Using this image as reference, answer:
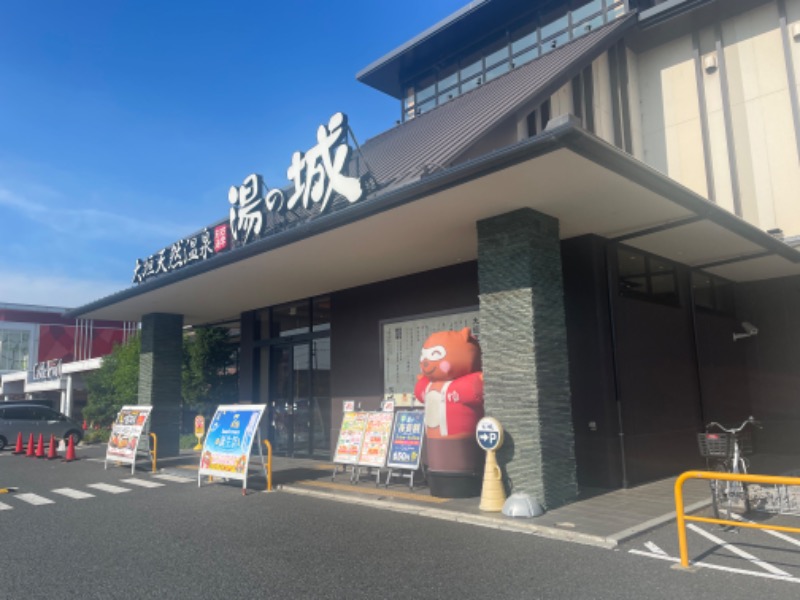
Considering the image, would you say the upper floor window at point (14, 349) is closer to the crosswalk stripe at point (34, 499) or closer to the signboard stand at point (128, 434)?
the signboard stand at point (128, 434)

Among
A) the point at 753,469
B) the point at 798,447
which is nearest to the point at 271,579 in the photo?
the point at 753,469

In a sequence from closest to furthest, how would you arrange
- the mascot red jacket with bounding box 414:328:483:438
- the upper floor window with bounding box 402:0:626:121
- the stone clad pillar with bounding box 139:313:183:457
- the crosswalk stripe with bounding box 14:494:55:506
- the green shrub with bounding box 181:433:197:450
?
the mascot red jacket with bounding box 414:328:483:438 → the crosswalk stripe with bounding box 14:494:55:506 → the stone clad pillar with bounding box 139:313:183:457 → the upper floor window with bounding box 402:0:626:121 → the green shrub with bounding box 181:433:197:450

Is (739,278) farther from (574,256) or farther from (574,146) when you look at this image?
(574,146)

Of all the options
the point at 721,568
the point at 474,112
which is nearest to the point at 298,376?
the point at 474,112

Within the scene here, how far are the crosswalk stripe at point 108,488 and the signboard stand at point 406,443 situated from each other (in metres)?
4.70

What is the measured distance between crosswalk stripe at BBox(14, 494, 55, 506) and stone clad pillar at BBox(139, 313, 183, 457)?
5686 mm

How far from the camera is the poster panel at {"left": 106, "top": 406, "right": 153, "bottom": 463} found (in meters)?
12.7

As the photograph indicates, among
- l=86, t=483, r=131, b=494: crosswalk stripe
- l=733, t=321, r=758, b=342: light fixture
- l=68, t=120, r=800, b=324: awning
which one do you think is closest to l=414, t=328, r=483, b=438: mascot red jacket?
l=68, t=120, r=800, b=324: awning

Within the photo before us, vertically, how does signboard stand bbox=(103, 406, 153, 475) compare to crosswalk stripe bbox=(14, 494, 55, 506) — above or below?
above

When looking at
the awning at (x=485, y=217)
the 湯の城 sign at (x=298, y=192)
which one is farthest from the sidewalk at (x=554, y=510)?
the 湯の城 sign at (x=298, y=192)

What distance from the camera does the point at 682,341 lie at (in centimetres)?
1152

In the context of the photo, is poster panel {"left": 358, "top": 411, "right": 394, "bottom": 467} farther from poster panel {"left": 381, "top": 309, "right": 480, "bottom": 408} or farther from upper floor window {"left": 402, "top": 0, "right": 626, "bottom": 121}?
upper floor window {"left": 402, "top": 0, "right": 626, "bottom": 121}

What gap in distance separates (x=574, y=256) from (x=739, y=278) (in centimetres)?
636

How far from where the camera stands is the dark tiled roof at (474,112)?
36.3 feet
